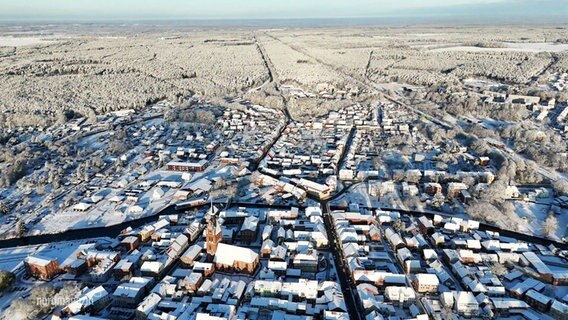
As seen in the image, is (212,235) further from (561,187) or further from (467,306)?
(561,187)

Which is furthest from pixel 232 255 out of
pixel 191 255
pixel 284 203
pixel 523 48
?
pixel 523 48

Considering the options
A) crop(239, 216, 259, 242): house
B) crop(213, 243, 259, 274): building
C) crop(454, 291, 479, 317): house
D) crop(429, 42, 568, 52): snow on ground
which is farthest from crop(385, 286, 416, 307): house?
crop(429, 42, 568, 52): snow on ground

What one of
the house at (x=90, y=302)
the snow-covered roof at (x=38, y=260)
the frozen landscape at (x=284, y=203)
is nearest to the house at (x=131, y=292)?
the frozen landscape at (x=284, y=203)

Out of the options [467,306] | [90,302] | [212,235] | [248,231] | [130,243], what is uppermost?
[212,235]

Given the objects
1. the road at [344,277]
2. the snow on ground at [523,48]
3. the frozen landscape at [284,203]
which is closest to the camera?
the road at [344,277]

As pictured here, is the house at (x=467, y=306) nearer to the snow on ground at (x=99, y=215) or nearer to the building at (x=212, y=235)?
the building at (x=212, y=235)

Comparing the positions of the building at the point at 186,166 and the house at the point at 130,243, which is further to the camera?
the building at the point at 186,166
